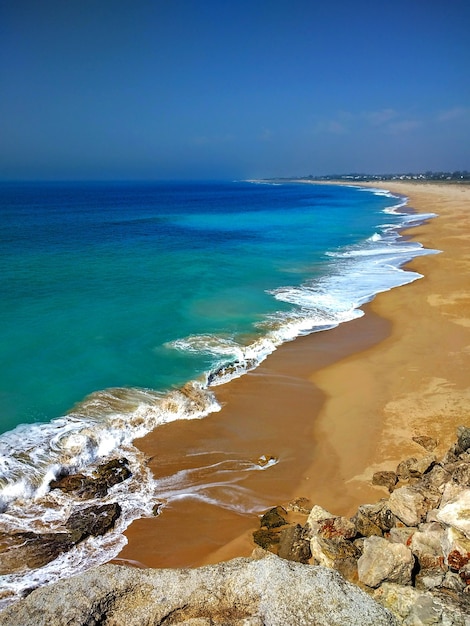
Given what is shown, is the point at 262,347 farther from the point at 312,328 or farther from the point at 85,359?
the point at 85,359

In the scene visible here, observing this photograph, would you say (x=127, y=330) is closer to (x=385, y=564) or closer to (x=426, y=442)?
(x=426, y=442)

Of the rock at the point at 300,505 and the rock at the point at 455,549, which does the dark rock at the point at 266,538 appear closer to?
the rock at the point at 300,505

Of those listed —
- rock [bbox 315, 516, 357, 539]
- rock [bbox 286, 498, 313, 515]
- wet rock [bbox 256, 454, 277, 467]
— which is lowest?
rock [bbox 286, 498, 313, 515]

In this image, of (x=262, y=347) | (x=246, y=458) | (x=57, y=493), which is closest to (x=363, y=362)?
(x=262, y=347)

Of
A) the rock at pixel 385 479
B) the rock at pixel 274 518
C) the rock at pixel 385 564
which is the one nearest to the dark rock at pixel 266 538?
the rock at pixel 274 518

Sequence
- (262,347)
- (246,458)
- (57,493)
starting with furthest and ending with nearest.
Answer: (262,347) → (246,458) → (57,493)

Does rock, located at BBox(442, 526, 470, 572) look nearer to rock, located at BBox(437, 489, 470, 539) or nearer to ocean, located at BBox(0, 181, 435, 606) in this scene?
rock, located at BBox(437, 489, 470, 539)

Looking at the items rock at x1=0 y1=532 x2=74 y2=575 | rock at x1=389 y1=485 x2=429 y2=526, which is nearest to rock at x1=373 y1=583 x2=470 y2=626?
rock at x1=389 y1=485 x2=429 y2=526
